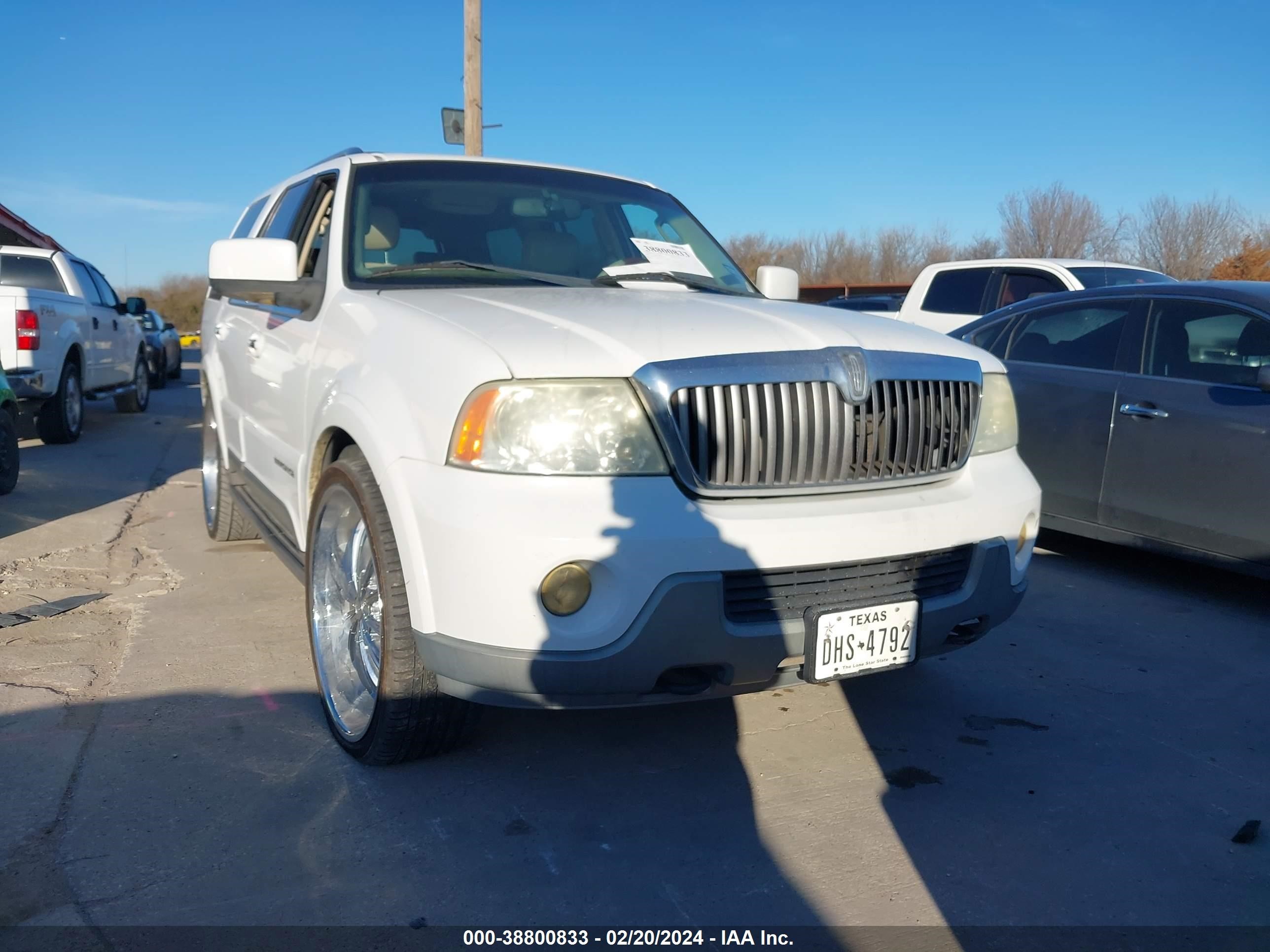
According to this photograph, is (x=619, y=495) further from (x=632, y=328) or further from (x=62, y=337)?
(x=62, y=337)

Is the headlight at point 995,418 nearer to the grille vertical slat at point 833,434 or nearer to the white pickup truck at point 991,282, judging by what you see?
the grille vertical slat at point 833,434

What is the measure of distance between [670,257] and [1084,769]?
A: 7.65ft

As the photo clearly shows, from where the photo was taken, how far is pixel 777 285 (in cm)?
438

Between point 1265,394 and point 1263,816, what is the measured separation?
249 cm

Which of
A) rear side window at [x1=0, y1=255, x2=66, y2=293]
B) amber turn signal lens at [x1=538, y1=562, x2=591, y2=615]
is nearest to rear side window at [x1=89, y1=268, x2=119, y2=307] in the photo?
rear side window at [x1=0, y1=255, x2=66, y2=293]

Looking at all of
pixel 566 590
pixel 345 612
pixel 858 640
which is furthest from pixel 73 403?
pixel 858 640

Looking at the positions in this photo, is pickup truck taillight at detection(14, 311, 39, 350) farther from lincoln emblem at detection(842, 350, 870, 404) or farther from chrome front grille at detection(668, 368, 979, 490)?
lincoln emblem at detection(842, 350, 870, 404)

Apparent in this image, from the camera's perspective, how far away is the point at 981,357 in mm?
3369

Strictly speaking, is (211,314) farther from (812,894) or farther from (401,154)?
(812,894)

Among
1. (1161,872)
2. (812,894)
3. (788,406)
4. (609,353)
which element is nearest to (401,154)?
(609,353)

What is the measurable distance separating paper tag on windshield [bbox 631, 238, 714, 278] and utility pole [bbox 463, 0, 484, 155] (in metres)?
9.31

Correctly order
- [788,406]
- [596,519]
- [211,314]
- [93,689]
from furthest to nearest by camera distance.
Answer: [211,314]
[93,689]
[788,406]
[596,519]

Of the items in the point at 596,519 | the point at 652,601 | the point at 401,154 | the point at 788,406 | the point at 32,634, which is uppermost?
the point at 401,154

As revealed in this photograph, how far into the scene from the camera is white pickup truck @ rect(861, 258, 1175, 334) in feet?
31.6
